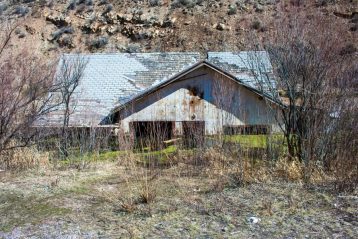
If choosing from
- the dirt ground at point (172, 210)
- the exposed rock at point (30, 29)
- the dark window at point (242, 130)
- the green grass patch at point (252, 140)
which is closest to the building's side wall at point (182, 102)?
the dark window at point (242, 130)

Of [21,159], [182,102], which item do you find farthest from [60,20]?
[21,159]

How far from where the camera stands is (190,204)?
7520mm

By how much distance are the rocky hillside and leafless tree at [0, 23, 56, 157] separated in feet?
90.6

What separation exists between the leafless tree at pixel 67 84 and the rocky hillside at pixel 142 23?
19.1m

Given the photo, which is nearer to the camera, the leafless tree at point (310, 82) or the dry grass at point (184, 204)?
the dry grass at point (184, 204)

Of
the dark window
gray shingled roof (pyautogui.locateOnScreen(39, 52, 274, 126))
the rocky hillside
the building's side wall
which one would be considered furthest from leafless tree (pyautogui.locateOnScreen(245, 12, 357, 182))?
the rocky hillside

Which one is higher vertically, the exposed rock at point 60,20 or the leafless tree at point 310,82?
the exposed rock at point 60,20

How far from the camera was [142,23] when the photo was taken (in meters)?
42.0

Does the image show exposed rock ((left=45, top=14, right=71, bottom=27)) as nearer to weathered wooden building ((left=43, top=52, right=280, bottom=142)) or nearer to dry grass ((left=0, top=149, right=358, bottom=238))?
weathered wooden building ((left=43, top=52, right=280, bottom=142))

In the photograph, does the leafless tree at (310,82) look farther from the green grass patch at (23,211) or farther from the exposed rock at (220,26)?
the exposed rock at (220,26)

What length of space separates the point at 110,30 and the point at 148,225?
122 ft

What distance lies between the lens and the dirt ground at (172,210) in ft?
20.6

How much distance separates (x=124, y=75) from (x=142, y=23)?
1985 cm

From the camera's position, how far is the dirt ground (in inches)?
247
